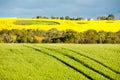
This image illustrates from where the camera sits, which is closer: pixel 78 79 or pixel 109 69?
pixel 78 79

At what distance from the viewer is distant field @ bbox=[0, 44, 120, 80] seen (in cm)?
1652

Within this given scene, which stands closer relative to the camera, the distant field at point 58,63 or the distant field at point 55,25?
the distant field at point 58,63

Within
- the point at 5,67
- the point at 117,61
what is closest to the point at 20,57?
the point at 5,67

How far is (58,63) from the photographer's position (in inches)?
730

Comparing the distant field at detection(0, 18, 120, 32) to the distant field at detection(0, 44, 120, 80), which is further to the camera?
the distant field at detection(0, 18, 120, 32)

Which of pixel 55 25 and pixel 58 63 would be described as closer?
pixel 58 63

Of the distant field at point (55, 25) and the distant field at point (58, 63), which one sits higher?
the distant field at point (58, 63)

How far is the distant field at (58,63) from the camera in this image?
16516 mm

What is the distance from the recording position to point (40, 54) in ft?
66.5

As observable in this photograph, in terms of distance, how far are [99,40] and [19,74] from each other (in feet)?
96.5

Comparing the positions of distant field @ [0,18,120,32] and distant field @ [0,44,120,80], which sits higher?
distant field @ [0,44,120,80]

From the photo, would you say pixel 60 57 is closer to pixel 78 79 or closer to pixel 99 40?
pixel 78 79

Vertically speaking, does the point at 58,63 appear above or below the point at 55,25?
above

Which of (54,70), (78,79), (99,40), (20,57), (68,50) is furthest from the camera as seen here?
(99,40)
